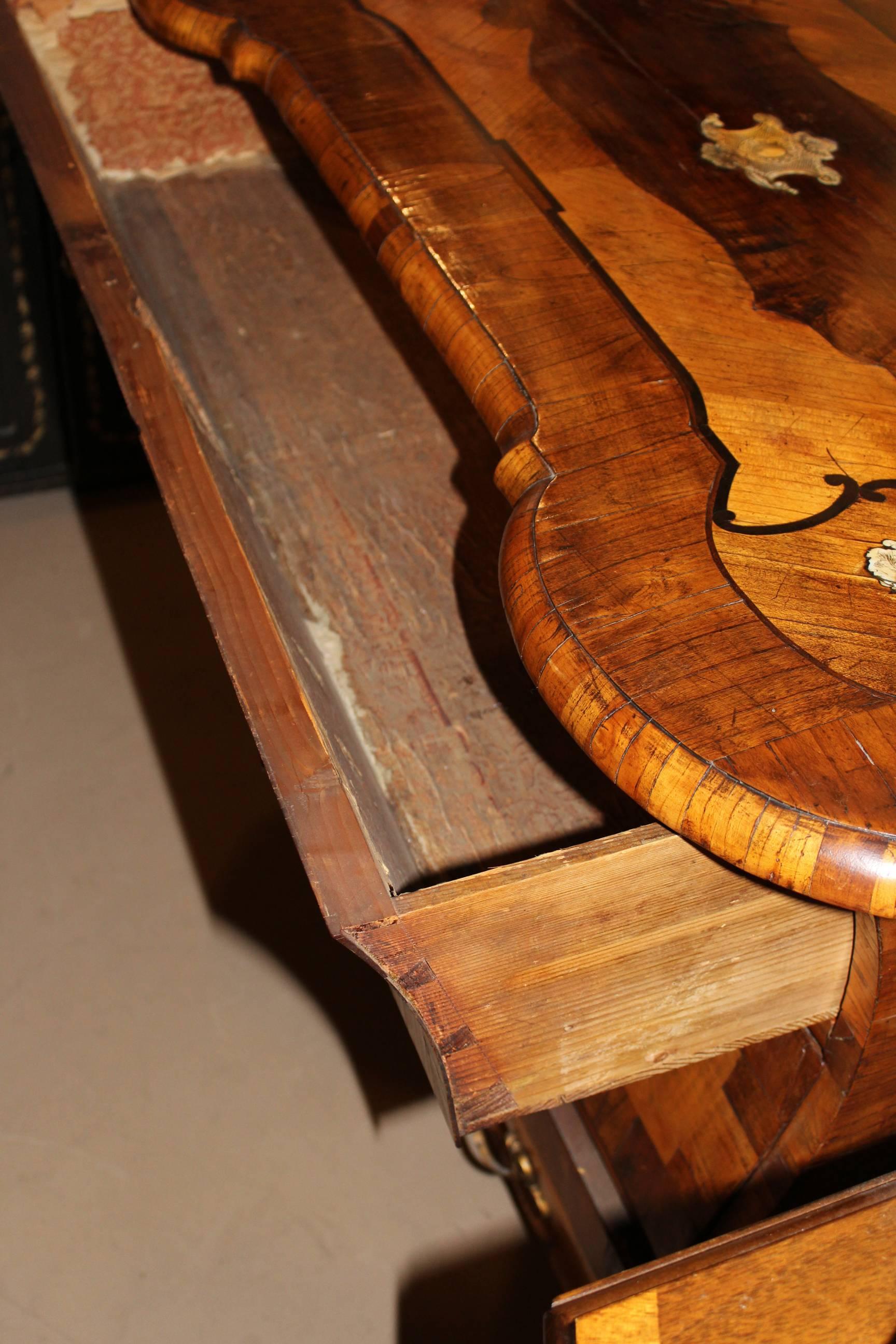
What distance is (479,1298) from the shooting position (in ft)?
3.56

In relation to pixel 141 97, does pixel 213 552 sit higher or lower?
lower

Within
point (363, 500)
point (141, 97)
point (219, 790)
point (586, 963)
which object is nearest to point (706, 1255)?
point (586, 963)

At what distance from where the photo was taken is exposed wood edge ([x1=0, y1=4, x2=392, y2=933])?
0.57 meters

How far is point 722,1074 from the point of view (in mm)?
763

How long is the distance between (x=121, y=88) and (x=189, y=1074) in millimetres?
1002

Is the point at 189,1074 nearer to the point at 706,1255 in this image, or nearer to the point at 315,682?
the point at 315,682

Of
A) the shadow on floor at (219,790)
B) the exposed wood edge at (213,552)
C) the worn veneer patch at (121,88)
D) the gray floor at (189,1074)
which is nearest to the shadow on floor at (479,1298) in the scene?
the gray floor at (189,1074)

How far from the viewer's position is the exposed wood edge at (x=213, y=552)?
1.86 ft

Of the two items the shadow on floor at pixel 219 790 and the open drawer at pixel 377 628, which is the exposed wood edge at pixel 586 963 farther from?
the shadow on floor at pixel 219 790

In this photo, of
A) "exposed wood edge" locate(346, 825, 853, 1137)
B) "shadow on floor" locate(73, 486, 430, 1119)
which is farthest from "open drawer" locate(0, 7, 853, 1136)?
"shadow on floor" locate(73, 486, 430, 1119)

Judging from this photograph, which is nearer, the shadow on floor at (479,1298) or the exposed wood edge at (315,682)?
the exposed wood edge at (315,682)

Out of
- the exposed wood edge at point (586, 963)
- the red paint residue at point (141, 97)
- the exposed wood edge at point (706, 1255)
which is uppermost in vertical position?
the red paint residue at point (141, 97)

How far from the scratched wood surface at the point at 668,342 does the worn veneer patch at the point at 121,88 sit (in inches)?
11.4

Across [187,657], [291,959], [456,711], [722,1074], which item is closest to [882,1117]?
[722,1074]
